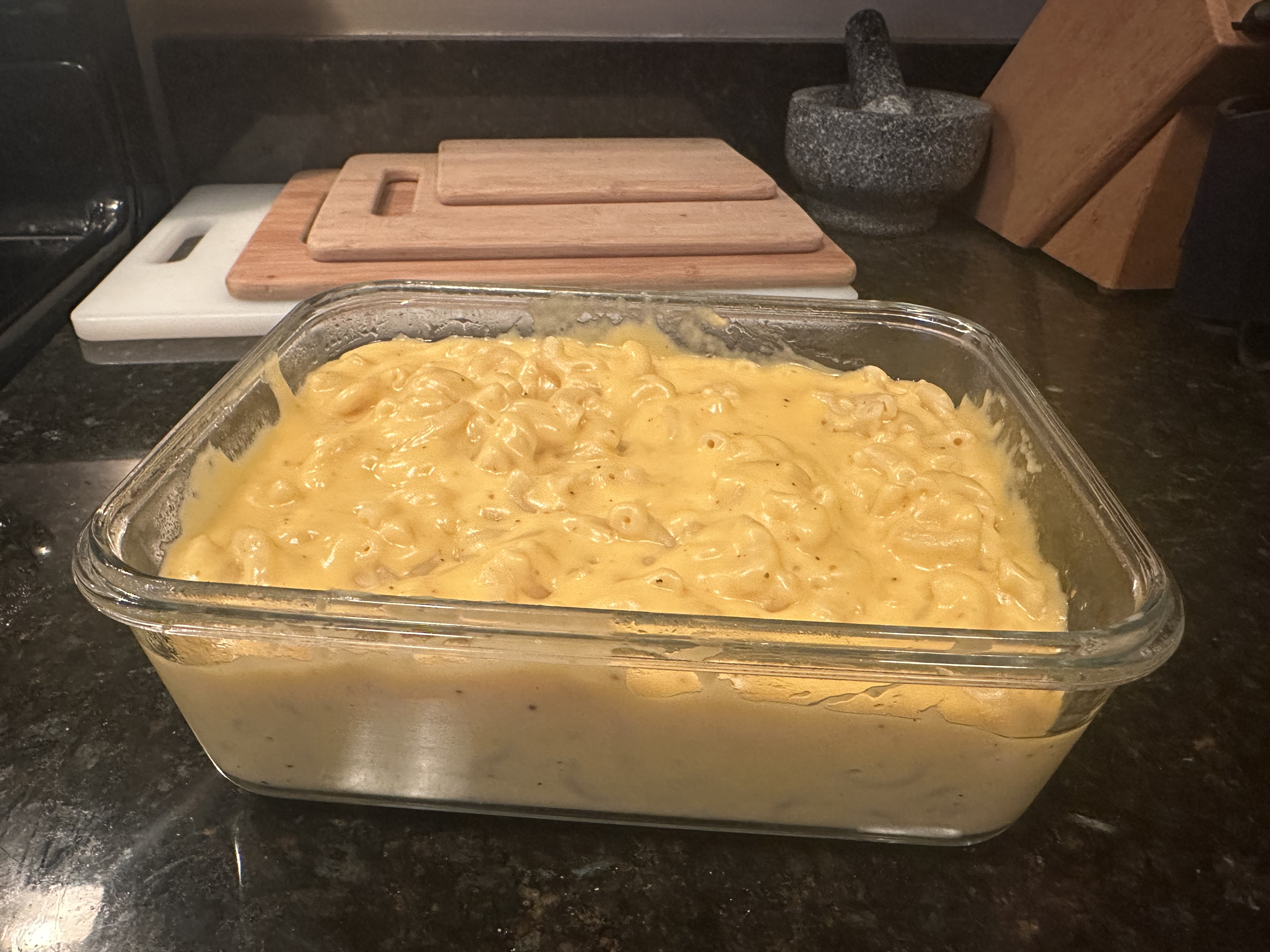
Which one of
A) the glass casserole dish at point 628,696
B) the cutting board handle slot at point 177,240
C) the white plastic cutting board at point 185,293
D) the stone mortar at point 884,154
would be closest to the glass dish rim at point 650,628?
the glass casserole dish at point 628,696

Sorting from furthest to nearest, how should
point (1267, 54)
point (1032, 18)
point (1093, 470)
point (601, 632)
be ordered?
point (1032, 18) → point (1267, 54) → point (1093, 470) → point (601, 632)

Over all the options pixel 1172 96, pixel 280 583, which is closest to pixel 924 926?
pixel 280 583

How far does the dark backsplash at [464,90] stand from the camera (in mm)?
2021

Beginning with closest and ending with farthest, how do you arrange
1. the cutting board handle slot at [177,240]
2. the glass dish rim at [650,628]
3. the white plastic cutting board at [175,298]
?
the glass dish rim at [650,628]
the white plastic cutting board at [175,298]
the cutting board handle slot at [177,240]

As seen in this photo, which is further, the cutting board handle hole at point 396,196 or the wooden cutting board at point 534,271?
the cutting board handle hole at point 396,196

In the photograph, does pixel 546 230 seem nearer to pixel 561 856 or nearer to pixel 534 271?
pixel 534 271

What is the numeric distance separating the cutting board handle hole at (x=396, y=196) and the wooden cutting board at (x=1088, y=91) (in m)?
1.31

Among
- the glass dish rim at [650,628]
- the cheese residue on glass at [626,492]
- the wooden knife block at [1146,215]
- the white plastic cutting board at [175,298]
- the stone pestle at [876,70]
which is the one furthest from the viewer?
the stone pestle at [876,70]

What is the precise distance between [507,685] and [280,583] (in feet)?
0.88

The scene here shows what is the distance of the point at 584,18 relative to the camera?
2.08 m

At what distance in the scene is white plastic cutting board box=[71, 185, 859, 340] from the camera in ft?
5.24

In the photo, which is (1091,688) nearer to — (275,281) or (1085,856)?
(1085,856)

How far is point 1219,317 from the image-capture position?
1693mm

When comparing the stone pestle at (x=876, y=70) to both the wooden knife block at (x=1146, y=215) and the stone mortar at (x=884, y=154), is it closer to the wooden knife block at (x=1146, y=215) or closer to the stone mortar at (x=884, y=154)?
the stone mortar at (x=884, y=154)
